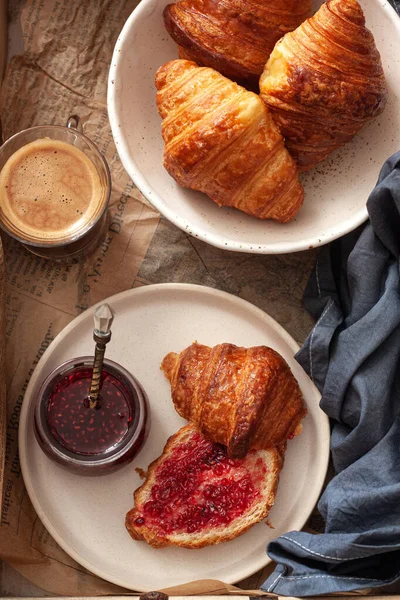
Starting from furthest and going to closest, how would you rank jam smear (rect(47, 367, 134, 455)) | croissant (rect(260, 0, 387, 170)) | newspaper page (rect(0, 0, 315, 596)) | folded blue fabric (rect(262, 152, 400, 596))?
newspaper page (rect(0, 0, 315, 596)), jam smear (rect(47, 367, 134, 455)), folded blue fabric (rect(262, 152, 400, 596)), croissant (rect(260, 0, 387, 170))

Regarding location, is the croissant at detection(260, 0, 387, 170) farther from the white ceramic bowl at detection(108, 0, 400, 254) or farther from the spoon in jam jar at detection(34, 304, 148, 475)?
the spoon in jam jar at detection(34, 304, 148, 475)

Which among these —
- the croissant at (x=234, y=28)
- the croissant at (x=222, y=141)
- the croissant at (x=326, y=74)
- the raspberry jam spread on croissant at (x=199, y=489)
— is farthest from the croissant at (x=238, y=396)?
the croissant at (x=234, y=28)

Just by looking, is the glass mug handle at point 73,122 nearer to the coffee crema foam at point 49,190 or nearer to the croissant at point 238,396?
the coffee crema foam at point 49,190

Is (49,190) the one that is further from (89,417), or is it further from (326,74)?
(326,74)

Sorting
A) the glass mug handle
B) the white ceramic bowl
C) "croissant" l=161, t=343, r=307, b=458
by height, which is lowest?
"croissant" l=161, t=343, r=307, b=458

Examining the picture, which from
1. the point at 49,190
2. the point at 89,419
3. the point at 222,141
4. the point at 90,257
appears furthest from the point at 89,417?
the point at 222,141

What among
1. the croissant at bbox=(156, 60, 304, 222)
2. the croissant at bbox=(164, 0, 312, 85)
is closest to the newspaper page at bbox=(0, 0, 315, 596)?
the croissant at bbox=(156, 60, 304, 222)
